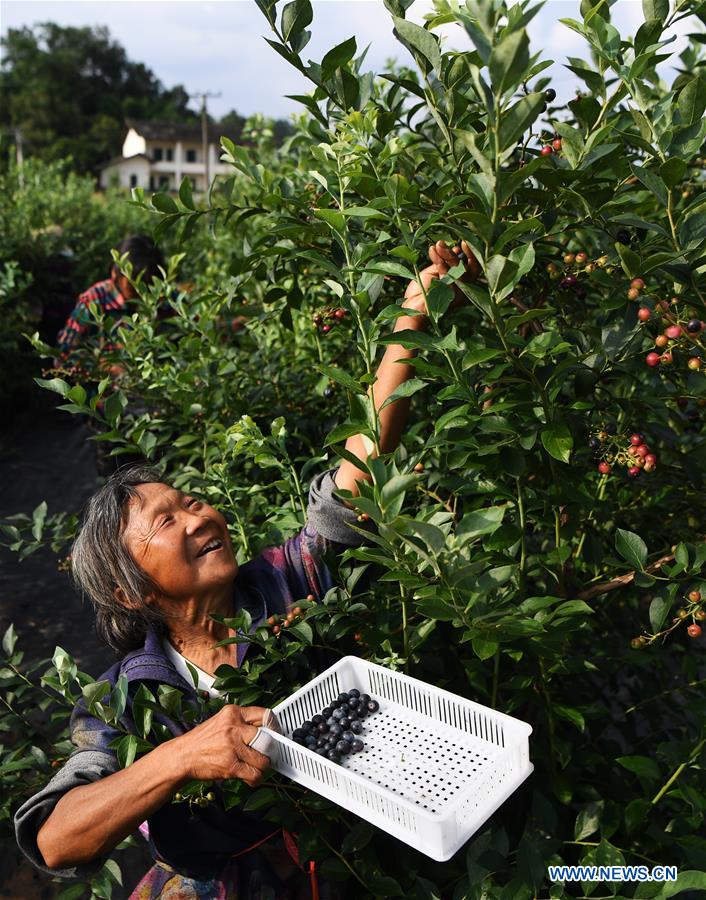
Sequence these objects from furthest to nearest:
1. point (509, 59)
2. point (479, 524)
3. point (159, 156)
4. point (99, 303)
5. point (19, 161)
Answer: point (159, 156) → point (19, 161) → point (99, 303) → point (479, 524) → point (509, 59)

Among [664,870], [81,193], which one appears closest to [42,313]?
[81,193]

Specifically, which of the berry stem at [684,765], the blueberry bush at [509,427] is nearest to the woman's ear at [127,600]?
the blueberry bush at [509,427]

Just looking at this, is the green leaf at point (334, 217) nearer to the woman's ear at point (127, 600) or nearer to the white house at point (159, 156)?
the woman's ear at point (127, 600)

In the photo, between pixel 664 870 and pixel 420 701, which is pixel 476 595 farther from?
pixel 664 870

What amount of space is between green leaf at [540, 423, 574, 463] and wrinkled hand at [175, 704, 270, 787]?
672 millimetres

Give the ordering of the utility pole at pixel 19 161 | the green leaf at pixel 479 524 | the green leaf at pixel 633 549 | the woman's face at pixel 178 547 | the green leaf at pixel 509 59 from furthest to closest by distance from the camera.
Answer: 1. the utility pole at pixel 19 161
2. the woman's face at pixel 178 547
3. the green leaf at pixel 633 549
4. the green leaf at pixel 479 524
5. the green leaf at pixel 509 59

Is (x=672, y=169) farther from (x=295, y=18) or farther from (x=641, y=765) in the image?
(x=641, y=765)

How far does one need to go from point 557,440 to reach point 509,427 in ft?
0.27

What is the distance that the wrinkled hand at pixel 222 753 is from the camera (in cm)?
128

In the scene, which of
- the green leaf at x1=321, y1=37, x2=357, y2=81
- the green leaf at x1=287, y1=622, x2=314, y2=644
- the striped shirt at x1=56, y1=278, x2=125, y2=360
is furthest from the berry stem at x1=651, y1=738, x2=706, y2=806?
the striped shirt at x1=56, y1=278, x2=125, y2=360

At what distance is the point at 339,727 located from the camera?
1413 millimetres

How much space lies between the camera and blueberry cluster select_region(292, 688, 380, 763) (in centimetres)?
137

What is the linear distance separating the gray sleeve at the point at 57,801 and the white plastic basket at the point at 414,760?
347 millimetres

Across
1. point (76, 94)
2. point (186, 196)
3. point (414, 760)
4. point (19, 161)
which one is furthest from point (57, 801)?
point (76, 94)
